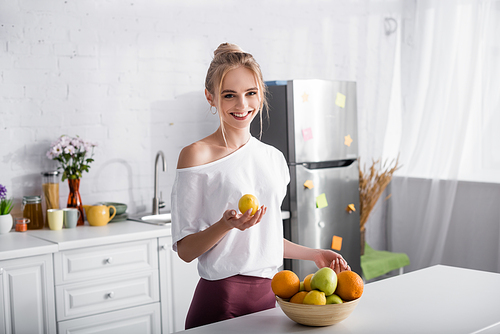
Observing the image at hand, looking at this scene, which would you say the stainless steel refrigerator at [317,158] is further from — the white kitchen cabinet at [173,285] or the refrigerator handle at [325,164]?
the white kitchen cabinet at [173,285]

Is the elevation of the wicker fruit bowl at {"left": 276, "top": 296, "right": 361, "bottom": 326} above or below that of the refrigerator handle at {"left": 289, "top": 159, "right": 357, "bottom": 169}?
below

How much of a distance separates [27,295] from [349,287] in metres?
1.54

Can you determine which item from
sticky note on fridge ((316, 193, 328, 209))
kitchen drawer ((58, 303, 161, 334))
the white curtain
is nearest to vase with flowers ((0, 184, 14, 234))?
kitchen drawer ((58, 303, 161, 334))

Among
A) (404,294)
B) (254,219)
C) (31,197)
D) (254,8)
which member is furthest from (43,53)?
(404,294)

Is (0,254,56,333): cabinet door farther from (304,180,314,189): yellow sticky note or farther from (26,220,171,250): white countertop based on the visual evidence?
(304,180,314,189): yellow sticky note

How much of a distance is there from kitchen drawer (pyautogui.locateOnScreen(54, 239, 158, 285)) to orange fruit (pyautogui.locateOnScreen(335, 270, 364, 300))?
58.2 inches

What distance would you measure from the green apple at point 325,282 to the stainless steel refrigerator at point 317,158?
1.87 meters

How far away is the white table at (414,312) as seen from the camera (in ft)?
4.05

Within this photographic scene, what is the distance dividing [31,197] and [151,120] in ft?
2.78

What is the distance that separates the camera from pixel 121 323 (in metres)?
2.43

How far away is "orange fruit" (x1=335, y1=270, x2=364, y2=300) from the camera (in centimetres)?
120

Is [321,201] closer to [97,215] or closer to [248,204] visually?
[97,215]

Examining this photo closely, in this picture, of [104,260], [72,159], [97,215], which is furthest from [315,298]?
[72,159]

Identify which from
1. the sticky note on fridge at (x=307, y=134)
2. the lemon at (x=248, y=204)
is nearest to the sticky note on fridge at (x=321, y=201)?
the sticky note on fridge at (x=307, y=134)
